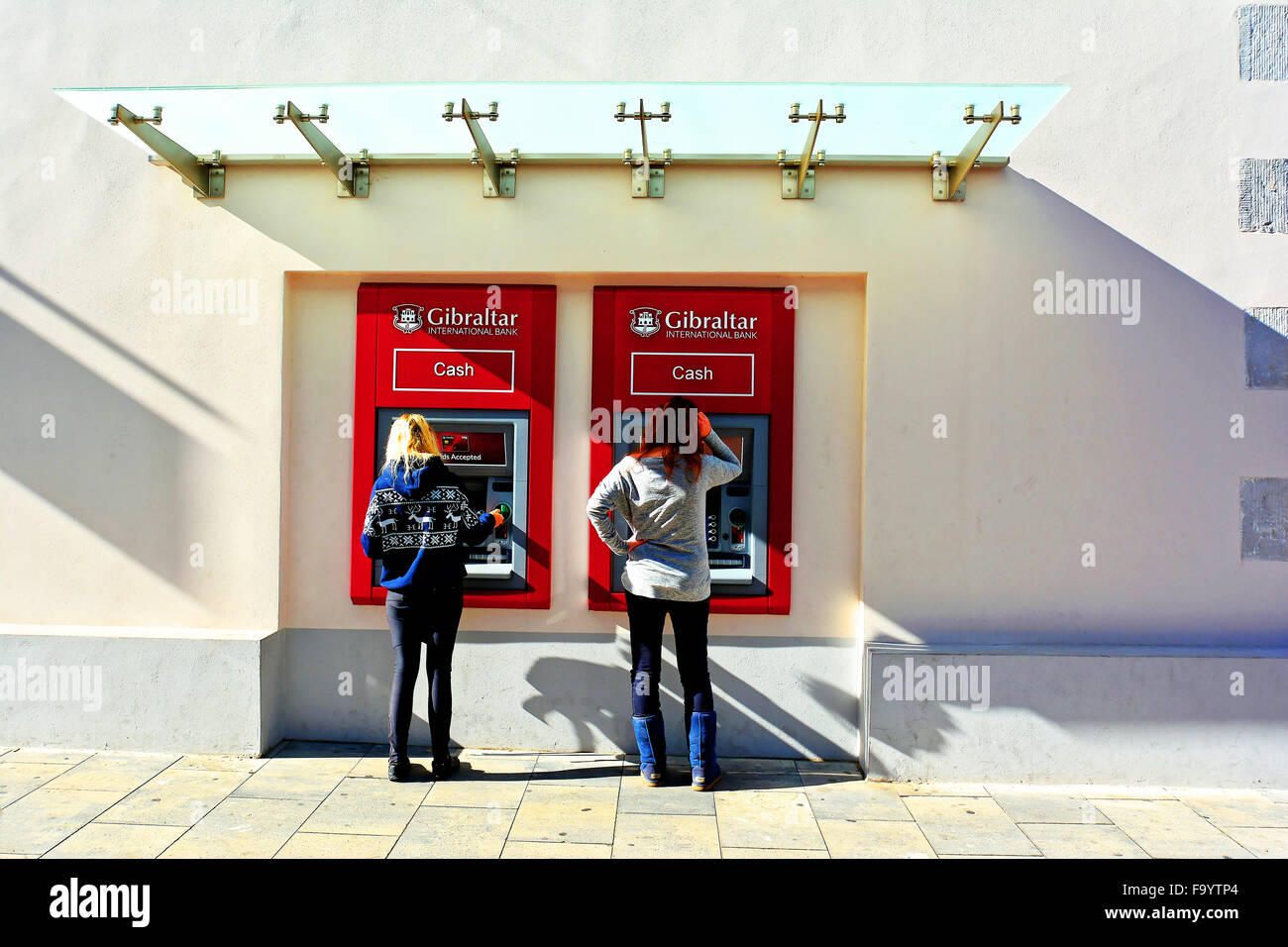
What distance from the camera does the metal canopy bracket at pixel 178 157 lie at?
160 inches

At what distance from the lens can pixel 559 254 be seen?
4488 mm

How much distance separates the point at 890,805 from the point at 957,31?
154 inches

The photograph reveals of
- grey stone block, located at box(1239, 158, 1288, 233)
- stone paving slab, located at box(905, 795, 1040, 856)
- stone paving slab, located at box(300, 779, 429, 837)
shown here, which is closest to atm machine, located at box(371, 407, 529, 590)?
stone paving slab, located at box(300, 779, 429, 837)

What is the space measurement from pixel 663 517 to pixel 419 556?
1.17m

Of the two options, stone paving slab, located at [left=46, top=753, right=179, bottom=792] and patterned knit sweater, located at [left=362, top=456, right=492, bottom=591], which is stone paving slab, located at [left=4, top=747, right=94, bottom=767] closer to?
stone paving slab, located at [left=46, top=753, right=179, bottom=792]

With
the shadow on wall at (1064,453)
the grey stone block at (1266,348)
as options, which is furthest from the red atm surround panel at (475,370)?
the grey stone block at (1266,348)

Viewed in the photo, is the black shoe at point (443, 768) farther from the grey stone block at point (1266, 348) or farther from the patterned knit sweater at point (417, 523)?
the grey stone block at point (1266, 348)

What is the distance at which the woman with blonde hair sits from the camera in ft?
13.2

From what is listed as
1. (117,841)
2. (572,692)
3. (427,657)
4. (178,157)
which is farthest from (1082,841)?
(178,157)

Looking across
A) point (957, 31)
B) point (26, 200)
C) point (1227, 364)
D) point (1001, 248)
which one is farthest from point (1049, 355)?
point (26, 200)

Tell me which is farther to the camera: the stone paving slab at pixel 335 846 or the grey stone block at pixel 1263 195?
the grey stone block at pixel 1263 195

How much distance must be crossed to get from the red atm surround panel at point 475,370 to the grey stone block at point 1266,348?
3.58 metres

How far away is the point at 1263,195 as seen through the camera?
14.3ft

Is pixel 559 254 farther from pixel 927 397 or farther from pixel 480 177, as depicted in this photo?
pixel 927 397
